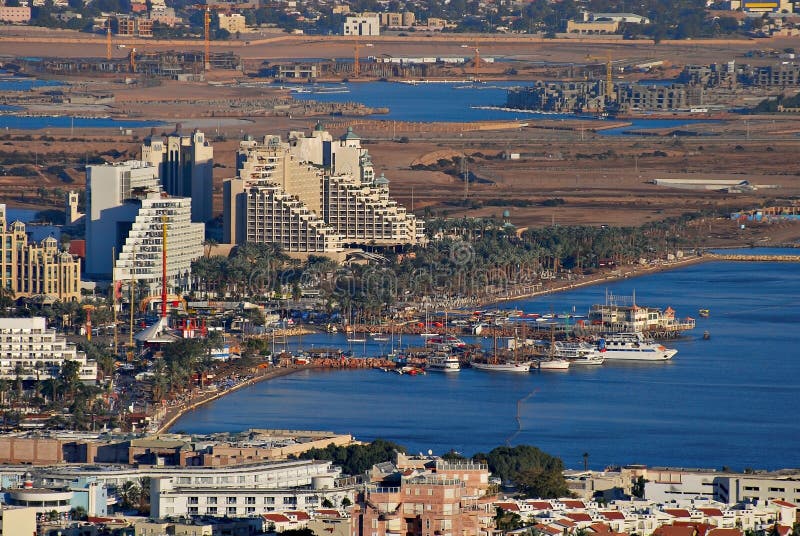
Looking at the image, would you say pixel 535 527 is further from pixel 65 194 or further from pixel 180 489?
pixel 65 194

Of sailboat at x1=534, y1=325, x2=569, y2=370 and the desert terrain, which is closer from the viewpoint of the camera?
sailboat at x1=534, y1=325, x2=569, y2=370

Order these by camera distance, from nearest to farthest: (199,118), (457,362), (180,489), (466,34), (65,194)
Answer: (180,489)
(457,362)
(65,194)
(199,118)
(466,34)

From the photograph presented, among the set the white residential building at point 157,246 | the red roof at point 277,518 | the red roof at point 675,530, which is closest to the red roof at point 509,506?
the red roof at point 675,530

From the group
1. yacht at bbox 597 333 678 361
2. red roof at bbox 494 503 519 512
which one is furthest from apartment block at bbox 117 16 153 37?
red roof at bbox 494 503 519 512

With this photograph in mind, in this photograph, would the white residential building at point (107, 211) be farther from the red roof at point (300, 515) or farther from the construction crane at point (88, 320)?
the red roof at point (300, 515)

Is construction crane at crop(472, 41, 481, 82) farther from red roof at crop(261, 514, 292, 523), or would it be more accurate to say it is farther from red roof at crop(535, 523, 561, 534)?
red roof at crop(261, 514, 292, 523)

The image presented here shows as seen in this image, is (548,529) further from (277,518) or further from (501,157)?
(501,157)

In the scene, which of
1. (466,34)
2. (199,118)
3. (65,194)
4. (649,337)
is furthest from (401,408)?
(466,34)
